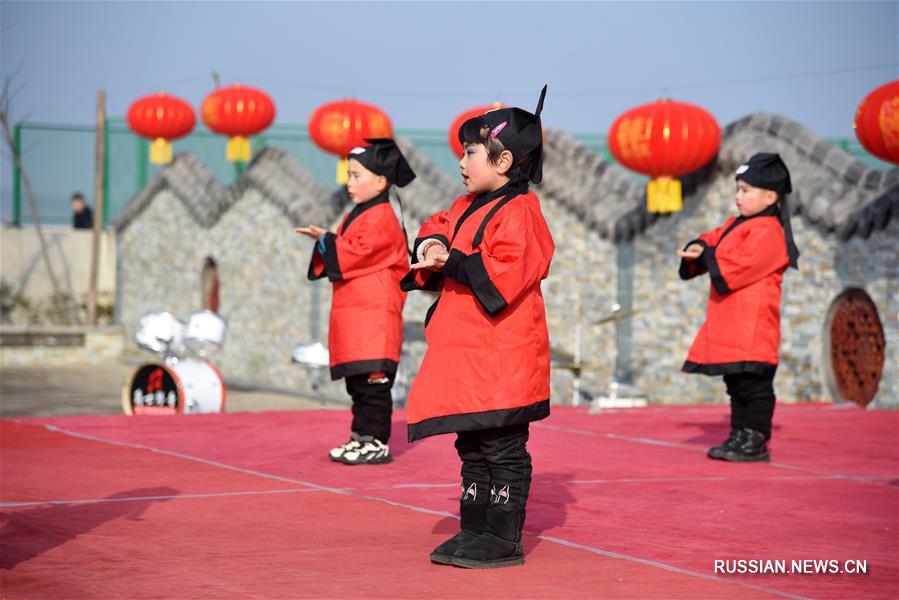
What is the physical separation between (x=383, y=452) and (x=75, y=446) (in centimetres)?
172

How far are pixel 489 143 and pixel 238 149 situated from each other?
13.1 metres

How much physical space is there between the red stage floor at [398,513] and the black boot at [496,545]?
6 centimetres

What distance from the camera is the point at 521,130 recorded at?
166 inches

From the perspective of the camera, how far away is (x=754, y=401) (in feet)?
21.5

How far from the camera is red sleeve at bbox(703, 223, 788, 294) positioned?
6477 mm

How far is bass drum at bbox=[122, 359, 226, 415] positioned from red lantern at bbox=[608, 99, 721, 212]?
413 centimetres

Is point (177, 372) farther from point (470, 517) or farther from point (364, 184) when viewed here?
point (470, 517)

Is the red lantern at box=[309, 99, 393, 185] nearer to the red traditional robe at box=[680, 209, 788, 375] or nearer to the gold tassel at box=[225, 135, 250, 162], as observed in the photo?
the gold tassel at box=[225, 135, 250, 162]

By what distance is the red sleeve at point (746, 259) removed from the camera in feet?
21.2

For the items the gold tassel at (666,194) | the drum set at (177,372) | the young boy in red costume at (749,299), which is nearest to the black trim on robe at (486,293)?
the young boy in red costume at (749,299)

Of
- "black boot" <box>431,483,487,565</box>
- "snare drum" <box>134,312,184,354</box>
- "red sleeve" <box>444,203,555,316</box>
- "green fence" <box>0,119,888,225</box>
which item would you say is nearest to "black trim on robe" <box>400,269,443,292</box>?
"red sleeve" <box>444,203,555,316</box>

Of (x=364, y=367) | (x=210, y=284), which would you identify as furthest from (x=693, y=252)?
(x=210, y=284)

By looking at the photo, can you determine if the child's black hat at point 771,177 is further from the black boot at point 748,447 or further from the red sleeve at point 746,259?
the black boot at point 748,447

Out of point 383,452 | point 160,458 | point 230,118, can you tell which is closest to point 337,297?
point 383,452
